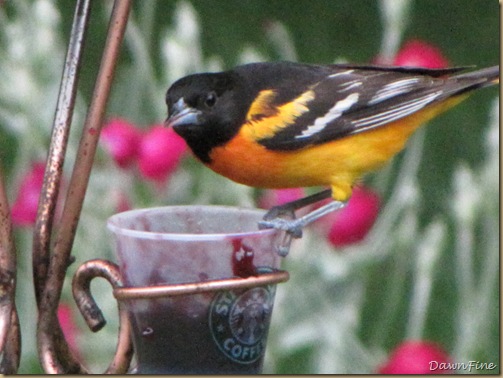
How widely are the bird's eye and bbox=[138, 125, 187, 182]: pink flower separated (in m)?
0.28

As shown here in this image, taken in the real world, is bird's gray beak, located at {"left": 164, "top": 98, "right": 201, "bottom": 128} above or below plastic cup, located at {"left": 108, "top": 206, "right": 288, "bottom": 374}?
above

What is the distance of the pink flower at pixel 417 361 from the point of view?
188cm

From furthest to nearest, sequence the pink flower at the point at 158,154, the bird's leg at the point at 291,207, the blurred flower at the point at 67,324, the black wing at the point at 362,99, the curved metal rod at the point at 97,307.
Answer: the blurred flower at the point at 67,324, the pink flower at the point at 158,154, the black wing at the point at 362,99, the bird's leg at the point at 291,207, the curved metal rod at the point at 97,307

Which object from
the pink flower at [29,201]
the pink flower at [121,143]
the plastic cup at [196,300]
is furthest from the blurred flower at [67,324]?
the plastic cup at [196,300]

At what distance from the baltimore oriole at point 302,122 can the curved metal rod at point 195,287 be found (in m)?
0.41

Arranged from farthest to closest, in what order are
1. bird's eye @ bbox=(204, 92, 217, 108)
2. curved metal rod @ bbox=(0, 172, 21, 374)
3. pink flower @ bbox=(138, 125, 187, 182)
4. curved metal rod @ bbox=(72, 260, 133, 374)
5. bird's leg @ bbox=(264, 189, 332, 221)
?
pink flower @ bbox=(138, 125, 187, 182)
bird's eye @ bbox=(204, 92, 217, 108)
bird's leg @ bbox=(264, 189, 332, 221)
curved metal rod @ bbox=(72, 260, 133, 374)
curved metal rod @ bbox=(0, 172, 21, 374)

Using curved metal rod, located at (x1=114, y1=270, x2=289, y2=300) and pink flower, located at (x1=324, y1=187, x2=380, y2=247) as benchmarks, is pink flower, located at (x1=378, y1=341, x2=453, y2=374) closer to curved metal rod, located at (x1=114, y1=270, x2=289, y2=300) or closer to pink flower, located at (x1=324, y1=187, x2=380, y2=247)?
pink flower, located at (x1=324, y1=187, x2=380, y2=247)

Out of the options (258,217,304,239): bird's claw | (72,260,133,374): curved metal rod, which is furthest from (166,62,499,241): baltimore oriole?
(72,260,133,374): curved metal rod

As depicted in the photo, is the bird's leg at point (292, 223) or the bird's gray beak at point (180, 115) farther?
the bird's gray beak at point (180, 115)

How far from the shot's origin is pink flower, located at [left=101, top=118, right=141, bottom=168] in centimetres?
207

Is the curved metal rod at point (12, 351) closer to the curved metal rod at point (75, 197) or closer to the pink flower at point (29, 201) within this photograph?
the curved metal rod at point (75, 197)

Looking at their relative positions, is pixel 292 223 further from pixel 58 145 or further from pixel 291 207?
pixel 58 145

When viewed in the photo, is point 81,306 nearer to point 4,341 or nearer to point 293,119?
point 4,341

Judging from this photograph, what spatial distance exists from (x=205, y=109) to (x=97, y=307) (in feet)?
1.48
